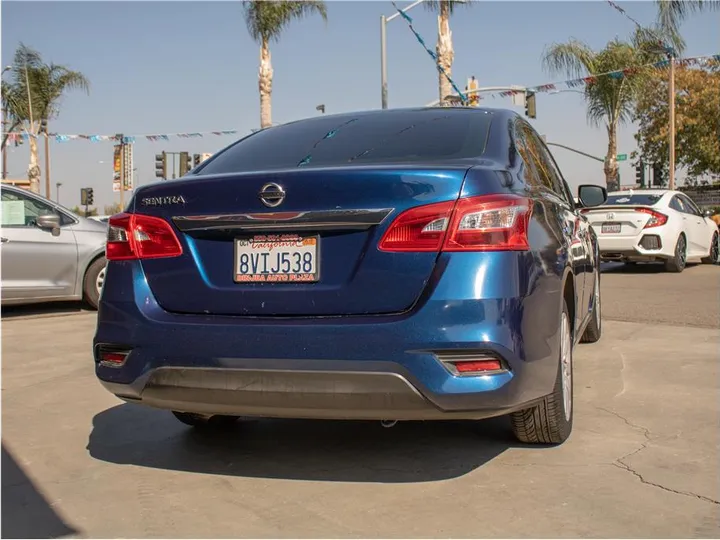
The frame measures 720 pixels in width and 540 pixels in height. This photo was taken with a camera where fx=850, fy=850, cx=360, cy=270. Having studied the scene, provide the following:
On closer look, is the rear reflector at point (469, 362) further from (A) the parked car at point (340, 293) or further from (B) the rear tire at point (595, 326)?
(B) the rear tire at point (595, 326)

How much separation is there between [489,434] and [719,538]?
1.44 m

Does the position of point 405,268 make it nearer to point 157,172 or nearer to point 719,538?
point 719,538

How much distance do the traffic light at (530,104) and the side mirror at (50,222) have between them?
68.2 ft

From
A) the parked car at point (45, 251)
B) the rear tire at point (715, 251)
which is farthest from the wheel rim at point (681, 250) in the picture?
the parked car at point (45, 251)

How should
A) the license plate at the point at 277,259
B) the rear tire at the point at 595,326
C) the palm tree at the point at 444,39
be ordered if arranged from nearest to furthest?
the license plate at the point at 277,259 → the rear tire at the point at 595,326 → the palm tree at the point at 444,39

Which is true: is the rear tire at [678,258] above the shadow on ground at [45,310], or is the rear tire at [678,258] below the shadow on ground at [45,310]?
above

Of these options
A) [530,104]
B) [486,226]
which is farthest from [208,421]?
[530,104]

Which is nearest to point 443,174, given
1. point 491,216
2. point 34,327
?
point 491,216

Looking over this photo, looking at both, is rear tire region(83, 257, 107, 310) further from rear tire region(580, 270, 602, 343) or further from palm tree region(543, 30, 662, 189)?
palm tree region(543, 30, 662, 189)

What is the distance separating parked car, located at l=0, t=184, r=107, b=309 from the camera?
9.16m

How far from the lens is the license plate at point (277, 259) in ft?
10.6

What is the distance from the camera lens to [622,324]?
809 cm

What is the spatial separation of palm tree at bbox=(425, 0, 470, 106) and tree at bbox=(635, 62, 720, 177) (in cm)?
2154

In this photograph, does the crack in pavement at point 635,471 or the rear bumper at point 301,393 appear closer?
the rear bumper at point 301,393
